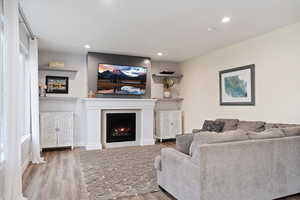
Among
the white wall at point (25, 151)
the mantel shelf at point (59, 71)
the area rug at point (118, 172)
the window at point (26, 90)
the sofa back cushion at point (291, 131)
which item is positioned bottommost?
the area rug at point (118, 172)

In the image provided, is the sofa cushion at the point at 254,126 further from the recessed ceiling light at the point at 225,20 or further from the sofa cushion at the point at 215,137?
the recessed ceiling light at the point at 225,20

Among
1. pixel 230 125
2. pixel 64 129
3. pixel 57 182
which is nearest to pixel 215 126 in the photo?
pixel 230 125

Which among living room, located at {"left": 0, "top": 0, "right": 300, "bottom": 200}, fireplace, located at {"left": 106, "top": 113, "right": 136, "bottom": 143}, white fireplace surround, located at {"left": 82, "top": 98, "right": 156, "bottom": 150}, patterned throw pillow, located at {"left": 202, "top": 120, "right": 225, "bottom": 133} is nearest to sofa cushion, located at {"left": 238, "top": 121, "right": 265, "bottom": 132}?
living room, located at {"left": 0, "top": 0, "right": 300, "bottom": 200}

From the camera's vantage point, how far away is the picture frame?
14.2 ft

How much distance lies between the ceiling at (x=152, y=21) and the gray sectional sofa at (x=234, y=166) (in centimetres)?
181

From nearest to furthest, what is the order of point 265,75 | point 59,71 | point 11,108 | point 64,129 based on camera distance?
point 11,108 → point 265,75 → point 64,129 → point 59,71

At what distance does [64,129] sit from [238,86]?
4.42 m

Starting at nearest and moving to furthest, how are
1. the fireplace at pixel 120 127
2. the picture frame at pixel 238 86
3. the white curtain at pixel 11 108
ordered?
the white curtain at pixel 11 108, the picture frame at pixel 238 86, the fireplace at pixel 120 127

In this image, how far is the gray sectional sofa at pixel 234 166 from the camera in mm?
2037

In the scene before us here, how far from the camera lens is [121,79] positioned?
19.0 feet

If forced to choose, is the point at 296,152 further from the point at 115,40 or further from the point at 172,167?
the point at 115,40

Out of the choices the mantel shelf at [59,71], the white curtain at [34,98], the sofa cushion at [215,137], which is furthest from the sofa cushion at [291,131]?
the mantel shelf at [59,71]

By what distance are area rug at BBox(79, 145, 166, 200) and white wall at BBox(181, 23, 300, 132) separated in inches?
83.1

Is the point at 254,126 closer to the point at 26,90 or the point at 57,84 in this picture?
the point at 26,90
